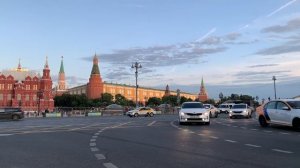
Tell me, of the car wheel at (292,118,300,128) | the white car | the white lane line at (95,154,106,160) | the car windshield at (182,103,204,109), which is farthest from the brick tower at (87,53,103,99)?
the white lane line at (95,154,106,160)

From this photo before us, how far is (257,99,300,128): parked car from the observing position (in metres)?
20.5

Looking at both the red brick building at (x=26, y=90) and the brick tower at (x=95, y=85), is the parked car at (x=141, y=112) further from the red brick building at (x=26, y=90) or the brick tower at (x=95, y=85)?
the brick tower at (x=95, y=85)

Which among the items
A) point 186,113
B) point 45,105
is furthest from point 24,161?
point 45,105

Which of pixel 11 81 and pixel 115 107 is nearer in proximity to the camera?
pixel 115 107

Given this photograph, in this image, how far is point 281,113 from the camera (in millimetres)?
21594

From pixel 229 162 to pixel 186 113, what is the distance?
1639 cm

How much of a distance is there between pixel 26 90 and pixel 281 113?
138317mm

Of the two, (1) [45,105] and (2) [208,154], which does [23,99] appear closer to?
(1) [45,105]

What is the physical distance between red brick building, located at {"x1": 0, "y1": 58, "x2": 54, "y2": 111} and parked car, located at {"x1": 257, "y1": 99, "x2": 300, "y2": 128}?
12636 centimetres

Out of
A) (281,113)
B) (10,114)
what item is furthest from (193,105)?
(10,114)

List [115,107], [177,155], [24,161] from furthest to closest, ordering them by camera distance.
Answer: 1. [115,107]
2. [177,155]
3. [24,161]

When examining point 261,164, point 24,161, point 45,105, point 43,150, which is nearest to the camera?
point 261,164

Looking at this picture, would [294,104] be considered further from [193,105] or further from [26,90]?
[26,90]

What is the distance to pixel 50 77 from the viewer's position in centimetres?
15338
